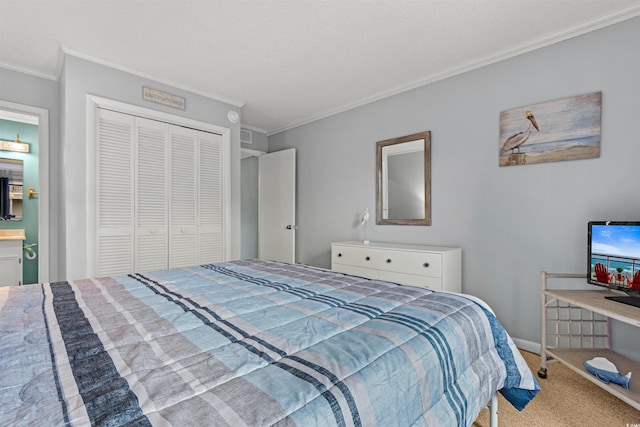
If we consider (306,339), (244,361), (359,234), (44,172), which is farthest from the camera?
(359,234)

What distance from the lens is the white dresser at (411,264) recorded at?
2535 mm

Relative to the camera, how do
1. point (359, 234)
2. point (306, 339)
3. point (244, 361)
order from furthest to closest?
1. point (359, 234)
2. point (306, 339)
3. point (244, 361)

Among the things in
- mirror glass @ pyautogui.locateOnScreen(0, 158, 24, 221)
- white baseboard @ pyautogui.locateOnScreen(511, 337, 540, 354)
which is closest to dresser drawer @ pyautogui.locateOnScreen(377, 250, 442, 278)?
white baseboard @ pyautogui.locateOnScreen(511, 337, 540, 354)

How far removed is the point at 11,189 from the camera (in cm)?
387

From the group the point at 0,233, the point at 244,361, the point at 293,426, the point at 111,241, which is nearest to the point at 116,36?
the point at 111,241

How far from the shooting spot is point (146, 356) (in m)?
0.79

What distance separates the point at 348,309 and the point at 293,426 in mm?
616

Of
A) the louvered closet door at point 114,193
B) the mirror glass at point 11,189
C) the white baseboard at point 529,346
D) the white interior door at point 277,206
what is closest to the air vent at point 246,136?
the white interior door at point 277,206

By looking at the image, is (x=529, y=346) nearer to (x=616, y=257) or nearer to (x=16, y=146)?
(x=616, y=257)

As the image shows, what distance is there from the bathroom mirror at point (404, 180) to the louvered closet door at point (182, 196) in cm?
211

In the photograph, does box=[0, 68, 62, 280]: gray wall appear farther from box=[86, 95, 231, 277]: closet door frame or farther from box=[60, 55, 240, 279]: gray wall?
box=[86, 95, 231, 277]: closet door frame

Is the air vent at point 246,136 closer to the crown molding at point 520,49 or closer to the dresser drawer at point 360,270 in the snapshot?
the crown molding at point 520,49

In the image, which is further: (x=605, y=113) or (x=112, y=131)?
(x=112, y=131)

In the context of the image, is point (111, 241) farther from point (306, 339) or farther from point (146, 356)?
point (306, 339)
